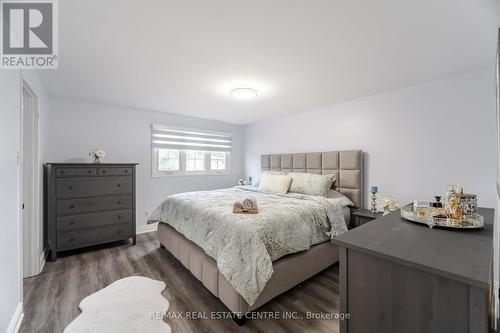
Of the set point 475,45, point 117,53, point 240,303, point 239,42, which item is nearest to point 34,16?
point 117,53

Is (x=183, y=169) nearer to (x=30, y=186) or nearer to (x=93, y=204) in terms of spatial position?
(x=93, y=204)

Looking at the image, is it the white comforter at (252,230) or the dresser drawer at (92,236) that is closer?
the white comforter at (252,230)

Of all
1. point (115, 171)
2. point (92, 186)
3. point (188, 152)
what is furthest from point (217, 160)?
point (92, 186)

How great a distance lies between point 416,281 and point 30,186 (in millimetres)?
3569

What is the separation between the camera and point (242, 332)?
1.58 metres

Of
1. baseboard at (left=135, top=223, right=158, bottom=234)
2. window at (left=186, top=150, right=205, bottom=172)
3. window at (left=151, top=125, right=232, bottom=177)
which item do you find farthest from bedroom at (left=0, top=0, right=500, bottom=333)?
window at (left=186, top=150, right=205, bottom=172)

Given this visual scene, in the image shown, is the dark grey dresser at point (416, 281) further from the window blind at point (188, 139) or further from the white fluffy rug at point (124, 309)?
the window blind at point (188, 139)

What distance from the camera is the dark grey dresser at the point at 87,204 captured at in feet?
8.91

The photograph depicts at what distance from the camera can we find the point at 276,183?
133 inches

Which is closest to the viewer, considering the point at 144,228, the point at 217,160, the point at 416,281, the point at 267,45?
the point at 416,281

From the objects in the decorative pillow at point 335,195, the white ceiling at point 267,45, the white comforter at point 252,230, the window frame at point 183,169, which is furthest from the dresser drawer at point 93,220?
the decorative pillow at point 335,195

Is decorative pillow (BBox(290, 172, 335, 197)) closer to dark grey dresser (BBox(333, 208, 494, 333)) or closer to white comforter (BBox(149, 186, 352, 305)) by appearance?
white comforter (BBox(149, 186, 352, 305))

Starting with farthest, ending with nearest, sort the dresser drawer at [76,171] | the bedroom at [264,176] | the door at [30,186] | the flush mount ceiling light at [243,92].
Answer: the dresser drawer at [76,171]
the flush mount ceiling light at [243,92]
the door at [30,186]
the bedroom at [264,176]

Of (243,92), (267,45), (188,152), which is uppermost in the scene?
(267,45)
